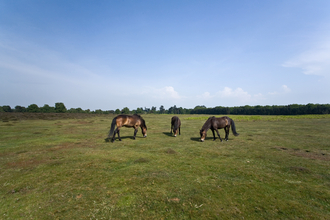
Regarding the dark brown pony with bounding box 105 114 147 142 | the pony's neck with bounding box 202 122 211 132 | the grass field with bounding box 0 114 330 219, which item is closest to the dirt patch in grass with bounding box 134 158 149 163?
the grass field with bounding box 0 114 330 219

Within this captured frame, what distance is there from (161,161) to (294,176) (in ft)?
19.9

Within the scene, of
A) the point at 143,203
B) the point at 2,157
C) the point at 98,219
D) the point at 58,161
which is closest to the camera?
the point at 98,219

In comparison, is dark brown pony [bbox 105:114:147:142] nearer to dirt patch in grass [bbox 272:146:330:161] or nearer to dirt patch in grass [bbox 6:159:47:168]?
dirt patch in grass [bbox 6:159:47:168]

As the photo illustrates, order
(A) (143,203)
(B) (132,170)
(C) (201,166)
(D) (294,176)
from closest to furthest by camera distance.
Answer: (A) (143,203)
(D) (294,176)
(B) (132,170)
(C) (201,166)

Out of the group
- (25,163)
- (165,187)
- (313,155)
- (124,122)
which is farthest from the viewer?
(124,122)

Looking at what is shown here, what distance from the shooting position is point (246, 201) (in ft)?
15.3

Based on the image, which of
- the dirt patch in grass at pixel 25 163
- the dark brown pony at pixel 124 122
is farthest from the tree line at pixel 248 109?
the dirt patch in grass at pixel 25 163

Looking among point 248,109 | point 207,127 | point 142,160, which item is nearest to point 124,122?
point 142,160

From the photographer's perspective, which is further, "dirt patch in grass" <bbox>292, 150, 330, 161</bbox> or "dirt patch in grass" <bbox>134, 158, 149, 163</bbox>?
"dirt patch in grass" <bbox>292, 150, 330, 161</bbox>

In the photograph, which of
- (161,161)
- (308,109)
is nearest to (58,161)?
(161,161)

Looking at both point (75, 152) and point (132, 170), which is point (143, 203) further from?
point (75, 152)

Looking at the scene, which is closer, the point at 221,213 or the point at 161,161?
the point at 221,213

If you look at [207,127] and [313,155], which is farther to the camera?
[207,127]

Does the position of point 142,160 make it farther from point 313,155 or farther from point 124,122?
point 313,155
